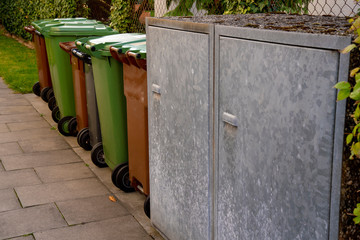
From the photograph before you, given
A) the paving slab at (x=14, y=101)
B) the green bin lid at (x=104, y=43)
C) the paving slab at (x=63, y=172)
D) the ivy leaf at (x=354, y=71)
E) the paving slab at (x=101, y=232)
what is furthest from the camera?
the paving slab at (x=14, y=101)

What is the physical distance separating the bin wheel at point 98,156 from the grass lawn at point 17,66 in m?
4.33

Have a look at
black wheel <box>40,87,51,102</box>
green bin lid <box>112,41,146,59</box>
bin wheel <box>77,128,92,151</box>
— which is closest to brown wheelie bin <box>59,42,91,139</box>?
bin wheel <box>77,128,92,151</box>

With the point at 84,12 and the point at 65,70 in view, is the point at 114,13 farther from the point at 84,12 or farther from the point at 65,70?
the point at 65,70

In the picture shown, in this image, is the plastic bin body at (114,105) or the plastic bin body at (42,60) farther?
the plastic bin body at (42,60)

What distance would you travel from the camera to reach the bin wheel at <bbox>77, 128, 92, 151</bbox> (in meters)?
6.03

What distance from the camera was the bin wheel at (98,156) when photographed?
5509mm

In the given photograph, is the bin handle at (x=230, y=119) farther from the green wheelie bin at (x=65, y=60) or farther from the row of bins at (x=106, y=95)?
the green wheelie bin at (x=65, y=60)

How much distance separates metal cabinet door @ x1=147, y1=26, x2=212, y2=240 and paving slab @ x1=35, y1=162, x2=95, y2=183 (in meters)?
1.53

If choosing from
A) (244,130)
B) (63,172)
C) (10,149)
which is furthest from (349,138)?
(10,149)

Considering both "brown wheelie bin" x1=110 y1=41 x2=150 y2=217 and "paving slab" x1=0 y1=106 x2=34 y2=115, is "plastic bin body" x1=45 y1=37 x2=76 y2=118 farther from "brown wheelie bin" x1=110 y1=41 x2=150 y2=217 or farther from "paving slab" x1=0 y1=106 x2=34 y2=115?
"brown wheelie bin" x1=110 y1=41 x2=150 y2=217

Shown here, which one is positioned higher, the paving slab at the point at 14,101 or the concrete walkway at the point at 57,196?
the concrete walkway at the point at 57,196

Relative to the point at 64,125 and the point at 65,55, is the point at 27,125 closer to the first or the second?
the point at 64,125


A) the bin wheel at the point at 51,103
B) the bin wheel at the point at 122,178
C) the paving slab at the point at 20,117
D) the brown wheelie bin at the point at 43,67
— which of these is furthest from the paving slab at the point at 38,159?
the brown wheelie bin at the point at 43,67

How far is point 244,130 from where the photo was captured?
2.68 meters
